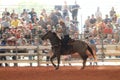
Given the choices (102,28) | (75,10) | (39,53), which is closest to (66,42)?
(39,53)

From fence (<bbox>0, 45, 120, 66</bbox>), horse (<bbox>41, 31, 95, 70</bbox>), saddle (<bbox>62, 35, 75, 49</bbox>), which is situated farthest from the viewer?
fence (<bbox>0, 45, 120, 66</bbox>)

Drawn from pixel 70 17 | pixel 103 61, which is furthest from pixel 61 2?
pixel 103 61

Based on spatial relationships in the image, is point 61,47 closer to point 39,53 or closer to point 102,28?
point 39,53

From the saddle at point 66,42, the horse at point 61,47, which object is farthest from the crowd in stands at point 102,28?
the saddle at point 66,42

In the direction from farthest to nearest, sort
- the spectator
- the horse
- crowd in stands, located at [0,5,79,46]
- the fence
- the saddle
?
the spectator, crowd in stands, located at [0,5,79,46], the fence, the horse, the saddle

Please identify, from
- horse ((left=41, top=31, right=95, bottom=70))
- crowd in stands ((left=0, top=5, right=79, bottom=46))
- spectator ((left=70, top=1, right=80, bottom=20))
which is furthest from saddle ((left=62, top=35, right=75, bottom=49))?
spectator ((left=70, top=1, right=80, bottom=20))

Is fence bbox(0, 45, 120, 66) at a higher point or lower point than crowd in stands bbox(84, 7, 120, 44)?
lower

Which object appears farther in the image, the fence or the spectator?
the spectator

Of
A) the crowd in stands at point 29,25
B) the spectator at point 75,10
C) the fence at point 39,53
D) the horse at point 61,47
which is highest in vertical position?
the spectator at point 75,10

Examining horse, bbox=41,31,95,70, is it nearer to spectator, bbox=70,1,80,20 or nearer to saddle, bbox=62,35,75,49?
saddle, bbox=62,35,75,49

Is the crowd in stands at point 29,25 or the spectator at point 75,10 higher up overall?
the spectator at point 75,10

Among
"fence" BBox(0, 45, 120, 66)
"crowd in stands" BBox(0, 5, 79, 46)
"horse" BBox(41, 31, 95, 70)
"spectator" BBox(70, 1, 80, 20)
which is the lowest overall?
"fence" BBox(0, 45, 120, 66)

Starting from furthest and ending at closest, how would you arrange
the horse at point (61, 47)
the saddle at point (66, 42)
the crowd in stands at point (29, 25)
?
the crowd in stands at point (29, 25), the horse at point (61, 47), the saddle at point (66, 42)

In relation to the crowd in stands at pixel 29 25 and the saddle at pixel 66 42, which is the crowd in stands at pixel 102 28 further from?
the saddle at pixel 66 42
